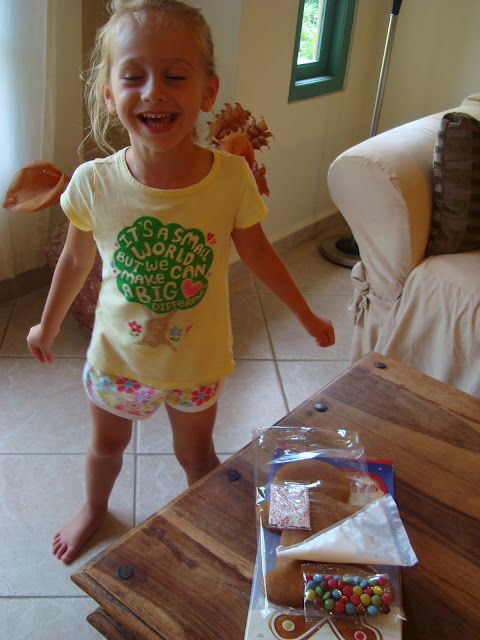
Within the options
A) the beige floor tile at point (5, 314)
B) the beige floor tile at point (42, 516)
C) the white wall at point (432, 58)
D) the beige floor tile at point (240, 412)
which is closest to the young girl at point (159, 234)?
the beige floor tile at point (42, 516)

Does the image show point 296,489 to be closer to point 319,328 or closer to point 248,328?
point 319,328

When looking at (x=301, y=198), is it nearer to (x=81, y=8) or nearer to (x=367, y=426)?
(x=81, y=8)

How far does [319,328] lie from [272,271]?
13 cm

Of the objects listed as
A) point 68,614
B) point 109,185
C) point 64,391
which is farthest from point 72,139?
point 68,614

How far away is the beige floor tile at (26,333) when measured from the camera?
171 cm

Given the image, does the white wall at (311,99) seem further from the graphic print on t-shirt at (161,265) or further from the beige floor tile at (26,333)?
the graphic print on t-shirt at (161,265)

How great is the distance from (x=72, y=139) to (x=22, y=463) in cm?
106

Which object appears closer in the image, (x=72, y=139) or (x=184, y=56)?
(x=184, y=56)

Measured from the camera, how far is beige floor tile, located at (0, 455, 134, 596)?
1109mm

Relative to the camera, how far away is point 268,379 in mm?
1691

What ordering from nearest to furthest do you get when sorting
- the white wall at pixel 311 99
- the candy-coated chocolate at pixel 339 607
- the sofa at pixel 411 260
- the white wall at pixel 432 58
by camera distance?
the candy-coated chocolate at pixel 339 607 < the sofa at pixel 411 260 < the white wall at pixel 311 99 < the white wall at pixel 432 58

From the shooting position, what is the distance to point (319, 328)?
1.01m

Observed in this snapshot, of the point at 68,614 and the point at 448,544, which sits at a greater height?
the point at 448,544

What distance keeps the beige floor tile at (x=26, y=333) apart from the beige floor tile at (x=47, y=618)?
77 centimetres
